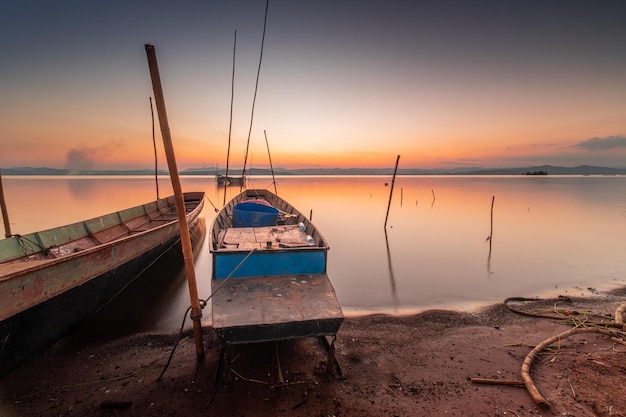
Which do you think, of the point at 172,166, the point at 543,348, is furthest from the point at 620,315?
the point at 172,166

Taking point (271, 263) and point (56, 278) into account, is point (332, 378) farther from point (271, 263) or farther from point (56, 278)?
point (56, 278)

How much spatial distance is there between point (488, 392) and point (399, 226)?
787 inches

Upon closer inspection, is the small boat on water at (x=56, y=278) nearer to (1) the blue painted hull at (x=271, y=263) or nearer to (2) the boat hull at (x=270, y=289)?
(2) the boat hull at (x=270, y=289)

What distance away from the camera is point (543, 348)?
6.09 metres

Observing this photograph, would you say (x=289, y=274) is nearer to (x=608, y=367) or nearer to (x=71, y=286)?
(x=71, y=286)

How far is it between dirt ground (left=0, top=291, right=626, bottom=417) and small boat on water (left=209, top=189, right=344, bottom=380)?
1.94ft

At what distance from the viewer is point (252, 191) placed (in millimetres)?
20656

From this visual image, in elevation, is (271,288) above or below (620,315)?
above

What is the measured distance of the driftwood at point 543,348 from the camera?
4665 millimetres

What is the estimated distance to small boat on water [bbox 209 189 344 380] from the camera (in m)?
4.64

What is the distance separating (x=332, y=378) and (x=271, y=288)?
6.38 feet

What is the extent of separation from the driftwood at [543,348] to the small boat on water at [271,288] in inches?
130

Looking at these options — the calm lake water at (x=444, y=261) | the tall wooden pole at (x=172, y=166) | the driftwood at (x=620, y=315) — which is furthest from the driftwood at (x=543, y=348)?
the tall wooden pole at (x=172, y=166)

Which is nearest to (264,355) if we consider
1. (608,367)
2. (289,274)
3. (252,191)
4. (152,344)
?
(289,274)
